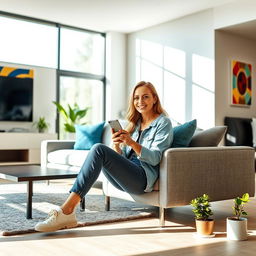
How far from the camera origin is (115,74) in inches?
295

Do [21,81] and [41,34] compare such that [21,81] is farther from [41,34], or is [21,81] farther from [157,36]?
[157,36]

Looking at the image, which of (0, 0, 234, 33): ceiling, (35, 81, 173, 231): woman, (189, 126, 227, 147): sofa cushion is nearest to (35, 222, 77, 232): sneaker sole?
(35, 81, 173, 231): woman

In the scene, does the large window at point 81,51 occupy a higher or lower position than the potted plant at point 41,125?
higher

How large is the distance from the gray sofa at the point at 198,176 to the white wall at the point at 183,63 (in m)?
3.25

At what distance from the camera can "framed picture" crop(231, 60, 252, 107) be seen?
6.30m

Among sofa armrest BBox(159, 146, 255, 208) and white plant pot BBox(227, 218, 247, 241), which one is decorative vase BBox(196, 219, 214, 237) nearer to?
white plant pot BBox(227, 218, 247, 241)

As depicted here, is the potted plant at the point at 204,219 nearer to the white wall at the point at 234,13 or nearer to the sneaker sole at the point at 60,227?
the sneaker sole at the point at 60,227

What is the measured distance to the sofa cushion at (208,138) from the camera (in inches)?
109

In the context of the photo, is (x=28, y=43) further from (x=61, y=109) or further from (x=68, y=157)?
(x=68, y=157)

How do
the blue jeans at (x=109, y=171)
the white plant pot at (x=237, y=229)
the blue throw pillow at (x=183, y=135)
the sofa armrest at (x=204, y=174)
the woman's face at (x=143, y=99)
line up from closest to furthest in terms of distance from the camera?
the white plant pot at (x=237, y=229), the blue jeans at (x=109, y=171), the sofa armrest at (x=204, y=174), the woman's face at (x=143, y=99), the blue throw pillow at (x=183, y=135)

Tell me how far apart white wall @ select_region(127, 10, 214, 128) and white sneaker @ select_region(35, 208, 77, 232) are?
4136mm

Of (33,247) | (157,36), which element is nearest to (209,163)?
(33,247)

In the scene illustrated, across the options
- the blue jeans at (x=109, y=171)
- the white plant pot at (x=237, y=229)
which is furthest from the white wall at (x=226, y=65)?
the white plant pot at (x=237, y=229)

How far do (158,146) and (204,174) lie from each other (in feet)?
1.31
